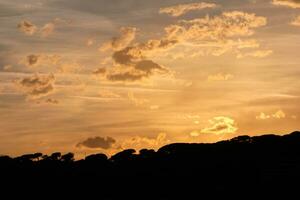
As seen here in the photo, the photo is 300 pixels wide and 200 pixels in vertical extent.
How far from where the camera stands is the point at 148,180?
146 m

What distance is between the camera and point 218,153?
153 meters

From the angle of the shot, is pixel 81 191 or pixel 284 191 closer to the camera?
pixel 284 191

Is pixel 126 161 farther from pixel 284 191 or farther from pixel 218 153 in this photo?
pixel 284 191

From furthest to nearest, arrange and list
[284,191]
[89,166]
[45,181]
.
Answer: [89,166] < [45,181] < [284,191]

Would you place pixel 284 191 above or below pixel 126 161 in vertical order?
below

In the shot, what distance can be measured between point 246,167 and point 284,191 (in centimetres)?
1637

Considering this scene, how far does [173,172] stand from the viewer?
485ft

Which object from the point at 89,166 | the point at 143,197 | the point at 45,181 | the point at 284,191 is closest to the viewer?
the point at 284,191

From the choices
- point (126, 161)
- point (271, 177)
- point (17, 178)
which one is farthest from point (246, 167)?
point (17, 178)

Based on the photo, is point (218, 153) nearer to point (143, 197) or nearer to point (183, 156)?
point (183, 156)

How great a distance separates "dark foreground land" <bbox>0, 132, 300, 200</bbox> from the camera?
13638 cm

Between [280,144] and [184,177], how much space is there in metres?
26.7

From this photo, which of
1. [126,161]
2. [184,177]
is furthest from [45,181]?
[184,177]

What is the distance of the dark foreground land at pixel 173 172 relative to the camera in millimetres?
136375
